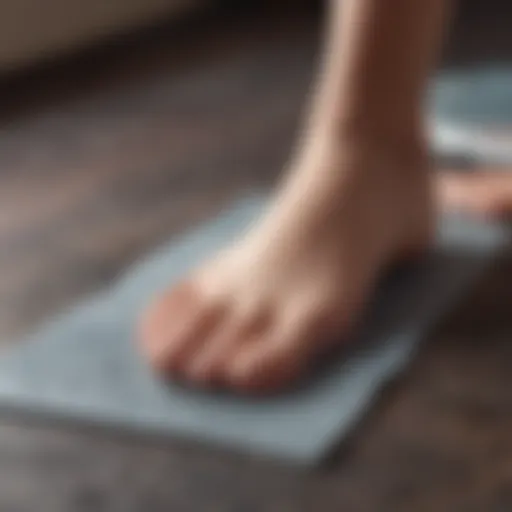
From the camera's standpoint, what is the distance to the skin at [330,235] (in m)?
0.75

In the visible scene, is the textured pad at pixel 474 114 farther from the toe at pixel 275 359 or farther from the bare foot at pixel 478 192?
the toe at pixel 275 359

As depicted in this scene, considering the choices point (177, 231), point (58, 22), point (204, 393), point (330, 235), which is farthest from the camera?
point (58, 22)

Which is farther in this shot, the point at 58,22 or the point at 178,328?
the point at 58,22

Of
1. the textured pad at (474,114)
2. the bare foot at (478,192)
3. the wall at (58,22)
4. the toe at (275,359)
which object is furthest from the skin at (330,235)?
the wall at (58,22)

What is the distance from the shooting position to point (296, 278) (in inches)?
31.6

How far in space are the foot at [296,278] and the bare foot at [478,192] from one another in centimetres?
12

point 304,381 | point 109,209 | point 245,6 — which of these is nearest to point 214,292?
point 304,381

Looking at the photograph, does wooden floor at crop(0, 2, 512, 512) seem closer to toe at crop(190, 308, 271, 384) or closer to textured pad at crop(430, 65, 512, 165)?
toe at crop(190, 308, 271, 384)

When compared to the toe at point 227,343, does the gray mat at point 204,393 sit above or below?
below

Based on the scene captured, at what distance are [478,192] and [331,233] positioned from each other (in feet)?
0.80

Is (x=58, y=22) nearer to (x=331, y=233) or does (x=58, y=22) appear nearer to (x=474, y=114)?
(x=474, y=114)

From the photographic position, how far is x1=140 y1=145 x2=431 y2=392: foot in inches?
29.2

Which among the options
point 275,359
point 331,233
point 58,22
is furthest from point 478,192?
point 58,22

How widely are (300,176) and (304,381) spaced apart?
0.20 meters
